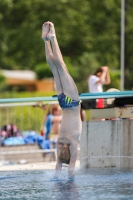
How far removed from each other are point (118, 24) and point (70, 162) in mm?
38581

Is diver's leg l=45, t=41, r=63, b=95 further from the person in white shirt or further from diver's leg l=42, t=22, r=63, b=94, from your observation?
the person in white shirt

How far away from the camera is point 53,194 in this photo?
7.25 m

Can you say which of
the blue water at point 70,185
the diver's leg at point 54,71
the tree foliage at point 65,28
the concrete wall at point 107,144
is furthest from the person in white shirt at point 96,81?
the tree foliage at point 65,28

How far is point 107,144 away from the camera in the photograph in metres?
10.5

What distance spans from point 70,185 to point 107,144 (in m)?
2.50

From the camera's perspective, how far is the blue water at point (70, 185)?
7.08 meters

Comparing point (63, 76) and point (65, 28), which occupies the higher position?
point (65, 28)

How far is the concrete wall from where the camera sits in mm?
10359

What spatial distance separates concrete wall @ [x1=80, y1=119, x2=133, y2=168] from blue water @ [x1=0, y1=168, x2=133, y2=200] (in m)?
0.34

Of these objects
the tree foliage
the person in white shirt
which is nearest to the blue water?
the person in white shirt

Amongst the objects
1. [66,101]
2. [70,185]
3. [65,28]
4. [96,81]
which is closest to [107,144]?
[66,101]

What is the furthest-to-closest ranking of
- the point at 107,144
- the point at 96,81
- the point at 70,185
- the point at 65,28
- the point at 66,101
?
the point at 65,28, the point at 96,81, the point at 107,144, the point at 66,101, the point at 70,185

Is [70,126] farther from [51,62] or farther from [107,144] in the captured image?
[107,144]

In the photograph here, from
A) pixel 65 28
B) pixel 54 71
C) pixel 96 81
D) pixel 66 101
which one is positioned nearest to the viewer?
pixel 66 101
